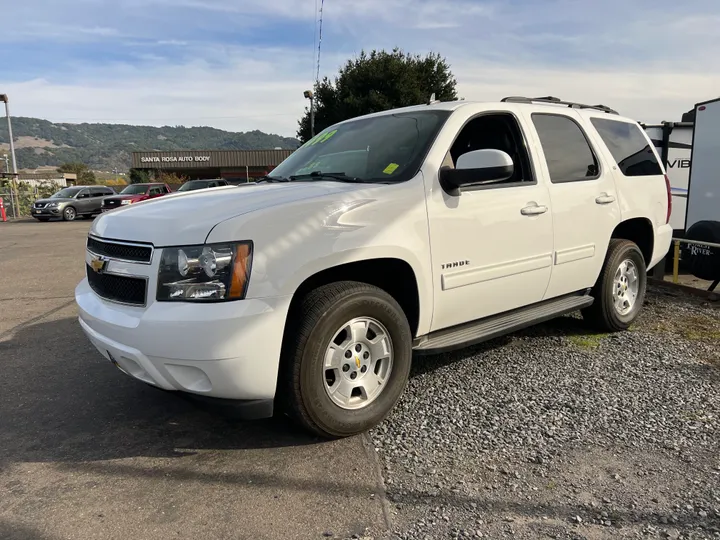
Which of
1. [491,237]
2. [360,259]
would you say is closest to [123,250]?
[360,259]

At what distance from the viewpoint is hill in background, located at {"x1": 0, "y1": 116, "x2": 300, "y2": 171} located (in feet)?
432

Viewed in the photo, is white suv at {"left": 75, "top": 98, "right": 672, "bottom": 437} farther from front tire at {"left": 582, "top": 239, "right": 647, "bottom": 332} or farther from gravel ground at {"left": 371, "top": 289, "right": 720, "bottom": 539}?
gravel ground at {"left": 371, "top": 289, "right": 720, "bottom": 539}

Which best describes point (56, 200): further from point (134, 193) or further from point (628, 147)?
point (628, 147)

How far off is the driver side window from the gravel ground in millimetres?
1486

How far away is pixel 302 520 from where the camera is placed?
241 cm

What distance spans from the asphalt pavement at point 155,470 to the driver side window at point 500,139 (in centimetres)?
223

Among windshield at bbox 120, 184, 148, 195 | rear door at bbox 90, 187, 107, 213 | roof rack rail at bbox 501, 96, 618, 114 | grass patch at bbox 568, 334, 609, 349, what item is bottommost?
grass patch at bbox 568, 334, 609, 349

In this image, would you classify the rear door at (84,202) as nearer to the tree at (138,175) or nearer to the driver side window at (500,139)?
the driver side window at (500,139)

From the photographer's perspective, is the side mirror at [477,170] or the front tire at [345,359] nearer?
the front tire at [345,359]

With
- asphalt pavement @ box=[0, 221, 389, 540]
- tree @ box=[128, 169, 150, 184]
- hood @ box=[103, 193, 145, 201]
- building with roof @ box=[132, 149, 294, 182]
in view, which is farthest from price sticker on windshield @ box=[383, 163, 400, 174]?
tree @ box=[128, 169, 150, 184]

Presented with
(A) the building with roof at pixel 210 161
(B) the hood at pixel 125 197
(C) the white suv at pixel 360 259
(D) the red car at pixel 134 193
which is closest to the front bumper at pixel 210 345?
(C) the white suv at pixel 360 259

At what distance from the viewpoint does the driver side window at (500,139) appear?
13.1 ft

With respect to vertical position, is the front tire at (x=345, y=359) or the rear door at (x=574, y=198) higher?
the rear door at (x=574, y=198)

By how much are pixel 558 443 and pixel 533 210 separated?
65.7 inches
